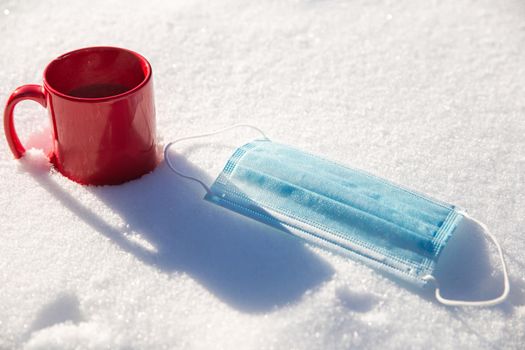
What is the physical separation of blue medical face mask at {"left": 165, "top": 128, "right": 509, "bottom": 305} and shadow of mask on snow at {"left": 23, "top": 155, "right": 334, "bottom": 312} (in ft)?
0.09

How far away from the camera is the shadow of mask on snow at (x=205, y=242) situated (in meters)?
0.77

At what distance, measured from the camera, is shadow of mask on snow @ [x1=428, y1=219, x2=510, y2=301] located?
77 centimetres

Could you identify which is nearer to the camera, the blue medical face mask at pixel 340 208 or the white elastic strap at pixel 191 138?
the blue medical face mask at pixel 340 208

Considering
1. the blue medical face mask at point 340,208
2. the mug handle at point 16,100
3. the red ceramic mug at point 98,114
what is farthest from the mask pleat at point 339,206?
the mug handle at point 16,100

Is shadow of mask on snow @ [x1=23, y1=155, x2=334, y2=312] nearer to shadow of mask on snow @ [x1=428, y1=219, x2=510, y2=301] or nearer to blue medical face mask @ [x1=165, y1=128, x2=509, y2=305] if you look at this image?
blue medical face mask @ [x1=165, y1=128, x2=509, y2=305]

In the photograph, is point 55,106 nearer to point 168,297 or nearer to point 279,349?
point 168,297

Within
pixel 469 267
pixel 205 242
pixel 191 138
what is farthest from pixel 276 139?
pixel 469 267

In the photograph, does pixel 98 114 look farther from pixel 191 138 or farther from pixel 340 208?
pixel 340 208

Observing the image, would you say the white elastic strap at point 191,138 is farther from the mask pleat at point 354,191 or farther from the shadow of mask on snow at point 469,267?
the shadow of mask on snow at point 469,267

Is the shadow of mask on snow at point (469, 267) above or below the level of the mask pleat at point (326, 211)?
below

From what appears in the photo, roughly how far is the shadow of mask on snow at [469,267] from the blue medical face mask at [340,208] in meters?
0.01

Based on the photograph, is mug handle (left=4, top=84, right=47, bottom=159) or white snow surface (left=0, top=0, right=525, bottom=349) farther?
mug handle (left=4, top=84, right=47, bottom=159)

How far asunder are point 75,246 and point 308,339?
35 cm

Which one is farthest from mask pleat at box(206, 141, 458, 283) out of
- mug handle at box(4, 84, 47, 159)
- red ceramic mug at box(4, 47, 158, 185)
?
mug handle at box(4, 84, 47, 159)
